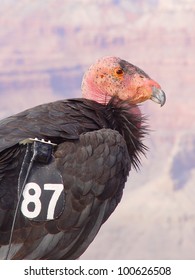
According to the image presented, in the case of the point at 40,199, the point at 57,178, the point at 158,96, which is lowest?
the point at 40,199

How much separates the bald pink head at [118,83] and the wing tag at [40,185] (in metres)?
0.99

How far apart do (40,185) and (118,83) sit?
1.26 meters

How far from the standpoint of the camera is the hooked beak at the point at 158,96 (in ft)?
23.7

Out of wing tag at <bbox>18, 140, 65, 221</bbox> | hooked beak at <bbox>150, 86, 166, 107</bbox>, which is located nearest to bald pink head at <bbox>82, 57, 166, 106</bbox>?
hooked beak at <bbox>150, 86, 166, 107</bbox>

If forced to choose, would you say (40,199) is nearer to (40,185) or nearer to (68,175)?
(40,185)

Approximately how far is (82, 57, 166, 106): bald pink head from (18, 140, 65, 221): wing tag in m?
0.99

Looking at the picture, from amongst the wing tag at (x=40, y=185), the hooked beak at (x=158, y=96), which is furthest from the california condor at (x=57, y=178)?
the hooked beak at (x=158, y=96)

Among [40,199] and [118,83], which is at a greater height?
[118,83]

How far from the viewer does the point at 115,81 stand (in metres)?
7.36

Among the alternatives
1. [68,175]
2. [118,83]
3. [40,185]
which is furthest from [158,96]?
[40,185]

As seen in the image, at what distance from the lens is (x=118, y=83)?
734 centimetres

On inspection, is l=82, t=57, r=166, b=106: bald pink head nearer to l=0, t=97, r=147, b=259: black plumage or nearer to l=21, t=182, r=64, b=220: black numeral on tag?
l=0, t=97, r=147, b=259: black plumage

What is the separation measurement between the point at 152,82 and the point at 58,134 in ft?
3.44
